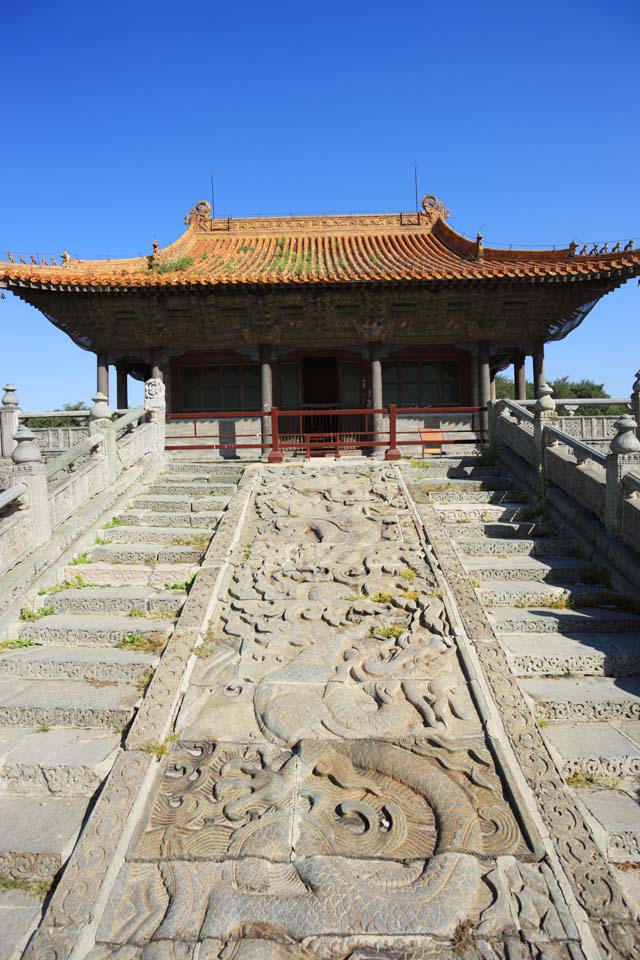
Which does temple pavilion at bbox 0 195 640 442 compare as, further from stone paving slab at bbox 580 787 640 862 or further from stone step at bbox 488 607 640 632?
stone paving slab at bbox 580 787 640 862

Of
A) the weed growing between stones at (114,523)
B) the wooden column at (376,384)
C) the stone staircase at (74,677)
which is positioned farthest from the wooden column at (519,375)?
the weed growing between stones at (114,523)

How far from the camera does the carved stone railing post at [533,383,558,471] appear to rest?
751 cm

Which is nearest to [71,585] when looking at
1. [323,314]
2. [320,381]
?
[323,314]

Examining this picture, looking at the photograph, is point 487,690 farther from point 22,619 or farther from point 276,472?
point 276,472

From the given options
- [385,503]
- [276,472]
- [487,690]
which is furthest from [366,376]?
[487,690]

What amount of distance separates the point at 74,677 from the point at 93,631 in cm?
46

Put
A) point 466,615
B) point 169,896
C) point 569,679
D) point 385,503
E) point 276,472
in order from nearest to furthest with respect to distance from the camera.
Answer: point 169,896 < point 569,679 < point 466,615 < point 385,503 < point 276,472

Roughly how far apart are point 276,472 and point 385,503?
187 cm

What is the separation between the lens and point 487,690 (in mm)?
3789

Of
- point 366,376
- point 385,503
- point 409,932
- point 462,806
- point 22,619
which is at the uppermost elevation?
point 366,376

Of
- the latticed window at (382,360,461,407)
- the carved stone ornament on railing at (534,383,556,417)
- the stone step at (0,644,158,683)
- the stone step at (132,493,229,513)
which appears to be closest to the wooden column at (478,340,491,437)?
the latticed window at (382,360,461,407)

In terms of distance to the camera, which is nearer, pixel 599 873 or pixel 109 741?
pixel 599 873

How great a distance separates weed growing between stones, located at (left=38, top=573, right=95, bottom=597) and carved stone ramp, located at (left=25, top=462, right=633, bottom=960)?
148 cm

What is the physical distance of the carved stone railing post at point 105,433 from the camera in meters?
7.50
